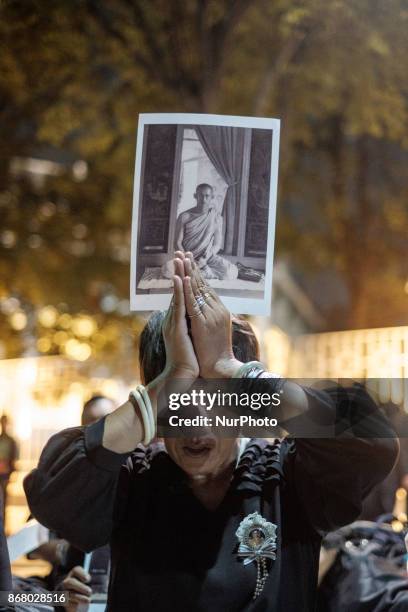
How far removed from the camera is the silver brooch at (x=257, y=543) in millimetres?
1266

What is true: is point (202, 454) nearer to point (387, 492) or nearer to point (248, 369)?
point (248, 369)

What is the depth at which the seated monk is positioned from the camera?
139 cm

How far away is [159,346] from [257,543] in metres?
0.36

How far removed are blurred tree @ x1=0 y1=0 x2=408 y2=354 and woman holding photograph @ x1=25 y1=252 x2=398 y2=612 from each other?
1.57 meters

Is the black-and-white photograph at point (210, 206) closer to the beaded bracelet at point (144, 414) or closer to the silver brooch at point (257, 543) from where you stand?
the beaded bracelet at point (144, 414)

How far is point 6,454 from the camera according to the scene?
1930 millimetres

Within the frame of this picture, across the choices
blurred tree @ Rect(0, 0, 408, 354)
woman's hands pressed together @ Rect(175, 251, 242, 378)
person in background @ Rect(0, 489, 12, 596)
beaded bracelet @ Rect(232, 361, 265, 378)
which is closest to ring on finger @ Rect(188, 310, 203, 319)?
woman's hands pressed together @ Rect(175, 251, 242, 378)

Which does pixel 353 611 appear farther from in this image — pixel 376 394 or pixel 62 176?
pixel 62 176

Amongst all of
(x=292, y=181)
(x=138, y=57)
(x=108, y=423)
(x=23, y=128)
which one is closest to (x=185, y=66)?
(x=138, y=57)

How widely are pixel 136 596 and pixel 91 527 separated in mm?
129

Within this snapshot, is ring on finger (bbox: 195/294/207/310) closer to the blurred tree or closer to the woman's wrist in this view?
the woman's wrist

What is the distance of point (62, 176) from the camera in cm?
451

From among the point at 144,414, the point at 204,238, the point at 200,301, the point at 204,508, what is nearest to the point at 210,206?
the point at 204,238

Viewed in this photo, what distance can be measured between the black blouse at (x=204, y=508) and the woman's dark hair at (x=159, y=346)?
0.14 m
